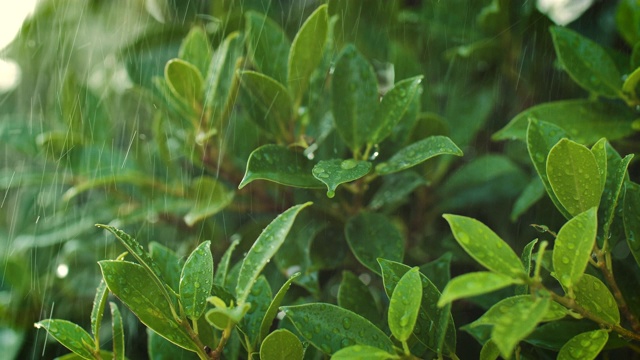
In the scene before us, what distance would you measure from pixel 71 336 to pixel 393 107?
517mm

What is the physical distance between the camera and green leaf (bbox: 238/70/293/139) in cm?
96

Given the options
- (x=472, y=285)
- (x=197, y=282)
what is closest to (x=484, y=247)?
(x=472, y=285)

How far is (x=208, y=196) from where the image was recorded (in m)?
1.13

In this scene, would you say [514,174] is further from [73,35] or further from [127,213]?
[73,35]

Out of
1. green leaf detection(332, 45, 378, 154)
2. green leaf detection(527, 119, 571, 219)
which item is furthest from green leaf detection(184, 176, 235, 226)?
green leaf detection(527, 119, 571, 219)

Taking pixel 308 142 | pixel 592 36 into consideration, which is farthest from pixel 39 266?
pixel 592 36

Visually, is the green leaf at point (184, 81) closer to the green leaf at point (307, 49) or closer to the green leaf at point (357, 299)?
the green leaf at point (307, 49)

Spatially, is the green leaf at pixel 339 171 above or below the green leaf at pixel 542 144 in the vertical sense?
below

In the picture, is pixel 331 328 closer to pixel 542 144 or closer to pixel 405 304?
pixel 405 304

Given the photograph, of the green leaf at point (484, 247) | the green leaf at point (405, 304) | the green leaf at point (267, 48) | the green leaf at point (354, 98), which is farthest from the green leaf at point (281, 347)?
the green leaf at point (267, 48)

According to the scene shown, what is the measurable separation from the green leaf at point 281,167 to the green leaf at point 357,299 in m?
0.14

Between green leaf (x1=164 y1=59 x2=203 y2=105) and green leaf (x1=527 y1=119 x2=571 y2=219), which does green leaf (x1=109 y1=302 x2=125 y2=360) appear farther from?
green leaf (x1=527 y1=119 x2=571 y2=219)

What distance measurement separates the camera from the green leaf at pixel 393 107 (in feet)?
3.07

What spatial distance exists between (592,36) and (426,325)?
74 cm
